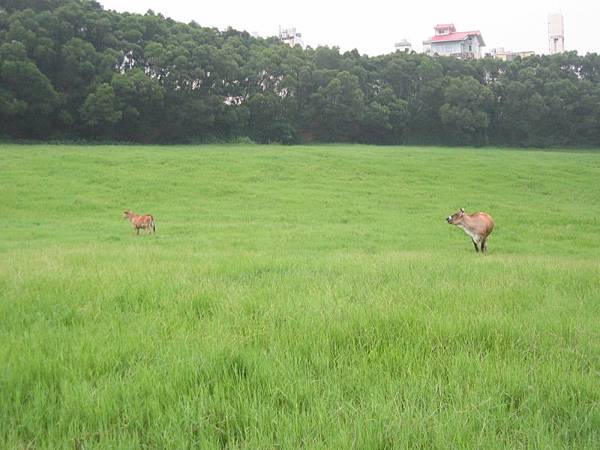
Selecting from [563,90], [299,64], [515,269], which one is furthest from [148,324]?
[563,90]

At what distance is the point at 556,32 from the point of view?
462ft

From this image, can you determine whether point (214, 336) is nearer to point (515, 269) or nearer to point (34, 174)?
point (515, 269)

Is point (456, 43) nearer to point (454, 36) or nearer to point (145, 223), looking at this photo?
point (454, 36)

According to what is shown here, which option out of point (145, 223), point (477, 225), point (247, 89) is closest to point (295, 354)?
point (477, 225)

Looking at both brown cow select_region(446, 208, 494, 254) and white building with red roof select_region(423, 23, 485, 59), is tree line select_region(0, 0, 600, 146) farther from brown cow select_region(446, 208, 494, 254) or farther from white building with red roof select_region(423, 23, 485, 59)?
white building with red roof select_region(423, 23, 485, 59)

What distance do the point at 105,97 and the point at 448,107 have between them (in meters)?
44.7

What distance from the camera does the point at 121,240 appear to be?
16.4 metres

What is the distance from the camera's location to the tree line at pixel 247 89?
47.9 meters

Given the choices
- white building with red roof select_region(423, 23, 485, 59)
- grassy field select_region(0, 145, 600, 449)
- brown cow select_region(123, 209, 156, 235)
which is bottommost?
brown cow select_region(123, 209, 156, 235)

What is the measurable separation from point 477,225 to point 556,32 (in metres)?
154

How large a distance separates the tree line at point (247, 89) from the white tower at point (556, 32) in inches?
2936

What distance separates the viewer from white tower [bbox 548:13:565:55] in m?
140

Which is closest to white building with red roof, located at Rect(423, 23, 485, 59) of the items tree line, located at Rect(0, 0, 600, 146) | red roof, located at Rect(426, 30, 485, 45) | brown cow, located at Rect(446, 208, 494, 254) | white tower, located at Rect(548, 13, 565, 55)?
red roof, located at Rect(426, 30, 485, 45)

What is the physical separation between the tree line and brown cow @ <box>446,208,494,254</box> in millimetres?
41007
